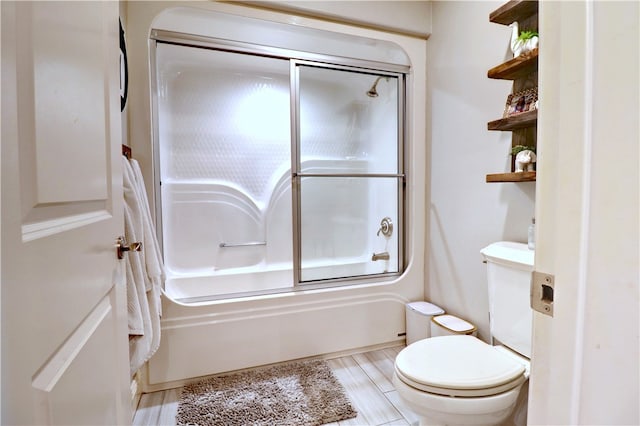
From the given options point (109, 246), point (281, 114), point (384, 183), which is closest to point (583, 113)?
point (109, 246)

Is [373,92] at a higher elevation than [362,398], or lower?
higher

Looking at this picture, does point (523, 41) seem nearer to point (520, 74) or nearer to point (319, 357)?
point (520, 74)

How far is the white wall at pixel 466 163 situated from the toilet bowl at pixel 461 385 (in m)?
0.55

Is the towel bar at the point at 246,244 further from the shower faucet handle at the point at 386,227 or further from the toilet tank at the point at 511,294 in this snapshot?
the toilet tank at the point at 511,294

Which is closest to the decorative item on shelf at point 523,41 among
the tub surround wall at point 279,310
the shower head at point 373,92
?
the tub surround wall at point 279,310

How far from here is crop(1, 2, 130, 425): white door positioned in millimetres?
407

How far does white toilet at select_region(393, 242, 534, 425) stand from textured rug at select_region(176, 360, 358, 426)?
52cm

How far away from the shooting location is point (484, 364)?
1.23 m

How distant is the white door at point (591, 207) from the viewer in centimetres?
38

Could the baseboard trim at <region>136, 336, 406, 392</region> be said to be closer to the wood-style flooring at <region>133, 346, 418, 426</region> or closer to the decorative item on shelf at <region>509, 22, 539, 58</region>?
the wood-style flooring at <region>133, 346, 418, 426</region>

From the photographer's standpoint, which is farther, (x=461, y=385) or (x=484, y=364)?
(x=484, y=364)

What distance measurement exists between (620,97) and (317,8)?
6.11 feet

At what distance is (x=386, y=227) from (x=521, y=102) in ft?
4.24

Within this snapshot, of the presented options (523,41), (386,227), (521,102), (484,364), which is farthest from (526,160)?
(386,227)
